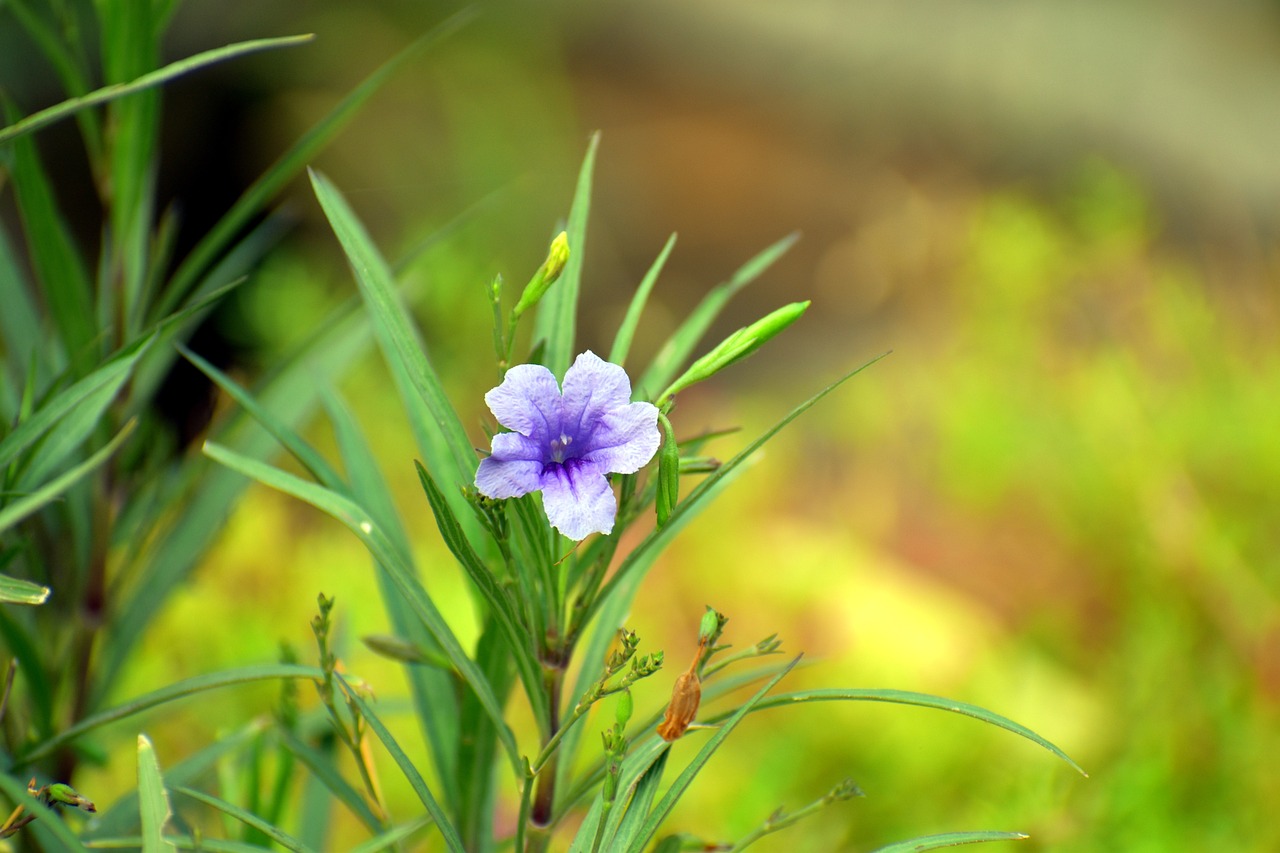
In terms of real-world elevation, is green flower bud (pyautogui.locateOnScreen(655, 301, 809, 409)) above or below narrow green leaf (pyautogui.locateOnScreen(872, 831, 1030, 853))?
above

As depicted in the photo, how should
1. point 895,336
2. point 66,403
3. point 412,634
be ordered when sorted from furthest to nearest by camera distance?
point 895,336 → point 412,634 → point 66,403

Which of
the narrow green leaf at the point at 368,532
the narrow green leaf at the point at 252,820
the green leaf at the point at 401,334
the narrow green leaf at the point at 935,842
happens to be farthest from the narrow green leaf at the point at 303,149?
the narrow green leaf at the point at 935,842

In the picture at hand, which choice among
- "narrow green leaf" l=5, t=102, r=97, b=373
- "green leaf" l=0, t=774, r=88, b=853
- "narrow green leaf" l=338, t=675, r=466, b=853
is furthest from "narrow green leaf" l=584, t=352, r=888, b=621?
"narrow green leaf" l=5, t=102, r=97, b=373

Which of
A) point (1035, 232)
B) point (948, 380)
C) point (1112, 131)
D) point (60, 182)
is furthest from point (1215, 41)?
point (60, 182)

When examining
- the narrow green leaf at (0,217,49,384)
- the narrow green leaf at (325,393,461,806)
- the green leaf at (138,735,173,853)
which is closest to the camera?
the green leaf at (138,735,173,853)

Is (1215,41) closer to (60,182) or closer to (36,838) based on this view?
(60,182)

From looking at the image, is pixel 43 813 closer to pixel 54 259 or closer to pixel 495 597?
pixel 495 597

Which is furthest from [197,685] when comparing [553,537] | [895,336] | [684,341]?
[895,336]

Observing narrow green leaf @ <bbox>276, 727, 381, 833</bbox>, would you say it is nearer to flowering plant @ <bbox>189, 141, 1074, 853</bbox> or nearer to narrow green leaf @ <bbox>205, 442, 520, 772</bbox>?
flowering plant @ <bbox>189, 141, 1074, 853</bbox>
